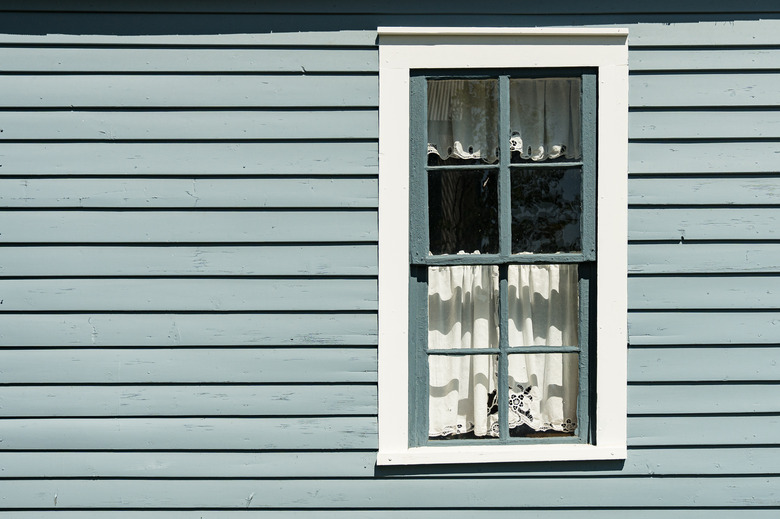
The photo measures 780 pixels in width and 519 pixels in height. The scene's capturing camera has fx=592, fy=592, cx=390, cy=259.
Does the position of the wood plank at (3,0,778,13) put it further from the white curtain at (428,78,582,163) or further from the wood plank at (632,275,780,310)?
the wood plank at (632,275,780,310)

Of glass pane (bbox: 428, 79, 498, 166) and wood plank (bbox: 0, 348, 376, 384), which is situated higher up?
glass pane (bbox: 428, 79, 498, 166)

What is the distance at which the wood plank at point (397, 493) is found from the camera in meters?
2.55

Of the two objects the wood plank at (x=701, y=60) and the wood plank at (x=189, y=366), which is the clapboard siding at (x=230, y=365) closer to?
the wood plank at (x=189, y=366)

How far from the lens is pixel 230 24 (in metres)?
2.55

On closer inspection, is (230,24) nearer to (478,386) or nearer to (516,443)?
(478,386)

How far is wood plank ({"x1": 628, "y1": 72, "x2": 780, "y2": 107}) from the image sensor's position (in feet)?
8.38

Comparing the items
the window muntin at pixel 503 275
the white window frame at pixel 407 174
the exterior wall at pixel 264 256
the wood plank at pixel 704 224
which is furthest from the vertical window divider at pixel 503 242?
the wood plank at pixel 704 224

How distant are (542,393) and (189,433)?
5.10 feet

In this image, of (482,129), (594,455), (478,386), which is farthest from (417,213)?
(594,455)

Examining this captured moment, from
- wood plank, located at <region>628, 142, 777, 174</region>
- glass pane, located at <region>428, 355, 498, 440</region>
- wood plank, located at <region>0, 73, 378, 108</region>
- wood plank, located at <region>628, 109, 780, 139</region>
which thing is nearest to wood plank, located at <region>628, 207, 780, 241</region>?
wood plank, located at <region>628, 142, 777, 174</region>

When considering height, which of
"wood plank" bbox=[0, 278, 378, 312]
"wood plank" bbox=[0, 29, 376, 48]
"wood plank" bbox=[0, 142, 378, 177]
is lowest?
"wood plank" bbox=[0, 278, 378, 312]

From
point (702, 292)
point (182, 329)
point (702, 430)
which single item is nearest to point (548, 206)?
point (702, 292)

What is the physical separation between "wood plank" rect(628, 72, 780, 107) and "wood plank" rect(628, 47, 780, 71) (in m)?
0.03

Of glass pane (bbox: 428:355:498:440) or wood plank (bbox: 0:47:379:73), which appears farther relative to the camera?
glass pane (bbox: 428:355:498:440)
